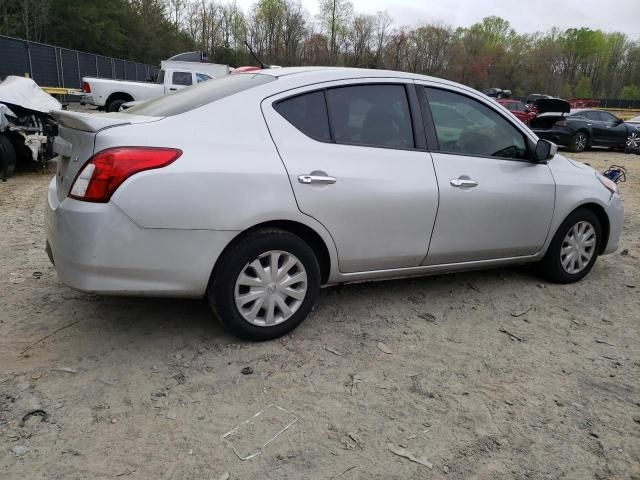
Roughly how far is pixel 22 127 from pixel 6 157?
496mm

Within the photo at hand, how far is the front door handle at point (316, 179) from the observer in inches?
119

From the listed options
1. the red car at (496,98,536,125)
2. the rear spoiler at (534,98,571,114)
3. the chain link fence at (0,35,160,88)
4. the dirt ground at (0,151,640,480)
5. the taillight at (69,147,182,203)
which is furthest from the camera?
the red car at (496,98,536,125)

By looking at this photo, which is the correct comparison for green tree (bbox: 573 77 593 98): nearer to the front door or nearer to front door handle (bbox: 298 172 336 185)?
the front door

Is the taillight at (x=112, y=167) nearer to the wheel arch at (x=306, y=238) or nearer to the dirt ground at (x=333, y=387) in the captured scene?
the wheel arch at (x=306, y=238)

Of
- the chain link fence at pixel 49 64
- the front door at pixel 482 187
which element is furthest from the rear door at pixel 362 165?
the chain link fence at pixel 49 64

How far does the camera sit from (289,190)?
2.97m

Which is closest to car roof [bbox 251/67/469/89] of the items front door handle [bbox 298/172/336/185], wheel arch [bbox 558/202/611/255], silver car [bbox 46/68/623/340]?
silver car [bbox 46/68/623/340]

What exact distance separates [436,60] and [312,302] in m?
69.2

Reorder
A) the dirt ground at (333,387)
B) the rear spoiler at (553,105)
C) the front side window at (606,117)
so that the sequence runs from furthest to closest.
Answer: the rear spoiler at (553,105) < the front side window at (606,117) < the dirt ground at (333,387)

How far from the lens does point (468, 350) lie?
10.8 ft

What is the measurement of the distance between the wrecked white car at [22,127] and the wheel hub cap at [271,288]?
593 cm

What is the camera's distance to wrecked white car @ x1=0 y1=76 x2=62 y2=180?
764cm

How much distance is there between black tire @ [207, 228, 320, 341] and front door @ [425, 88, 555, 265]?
98cm

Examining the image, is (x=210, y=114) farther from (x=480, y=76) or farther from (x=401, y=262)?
(x=480, y=76)
